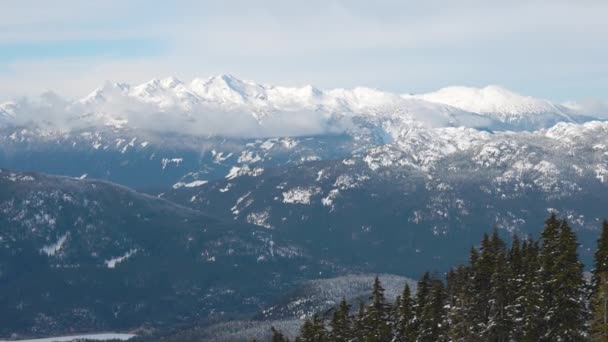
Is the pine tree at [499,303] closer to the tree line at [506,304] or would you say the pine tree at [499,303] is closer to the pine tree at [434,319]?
the tree line at [506,304]

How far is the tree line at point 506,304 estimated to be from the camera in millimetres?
100875

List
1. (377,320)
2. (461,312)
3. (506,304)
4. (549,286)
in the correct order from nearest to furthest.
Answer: (549,286)
(506,304)
(461,312)
(377,320)

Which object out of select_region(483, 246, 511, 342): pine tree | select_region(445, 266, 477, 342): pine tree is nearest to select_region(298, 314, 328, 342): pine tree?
select_region(445, 266, 477, 342): pine tree

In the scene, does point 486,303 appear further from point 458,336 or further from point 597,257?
point 597,257

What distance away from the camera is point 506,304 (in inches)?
4547

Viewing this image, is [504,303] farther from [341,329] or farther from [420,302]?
[341,329]

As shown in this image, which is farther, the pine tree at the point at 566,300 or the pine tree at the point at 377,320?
the pine tree at the point at 377,320

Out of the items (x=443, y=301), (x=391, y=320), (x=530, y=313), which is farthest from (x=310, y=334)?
(x=530, y=313)

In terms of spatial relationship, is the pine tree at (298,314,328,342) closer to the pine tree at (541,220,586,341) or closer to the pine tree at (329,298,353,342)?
the pine tree at (329,298,353,342)

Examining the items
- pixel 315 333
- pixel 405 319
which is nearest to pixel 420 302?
pixel 405 319

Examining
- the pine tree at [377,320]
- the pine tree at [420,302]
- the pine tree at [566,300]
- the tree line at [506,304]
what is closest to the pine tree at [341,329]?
the tree line at [506,304]

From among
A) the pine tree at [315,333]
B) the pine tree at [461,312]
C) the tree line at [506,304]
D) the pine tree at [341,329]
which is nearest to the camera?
the tree line at [506,304]

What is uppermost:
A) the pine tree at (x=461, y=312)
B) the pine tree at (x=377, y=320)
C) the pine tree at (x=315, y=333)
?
the pine tree at (x=461, y=312)

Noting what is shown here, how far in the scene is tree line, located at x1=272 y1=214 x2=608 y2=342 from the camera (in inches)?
3971
